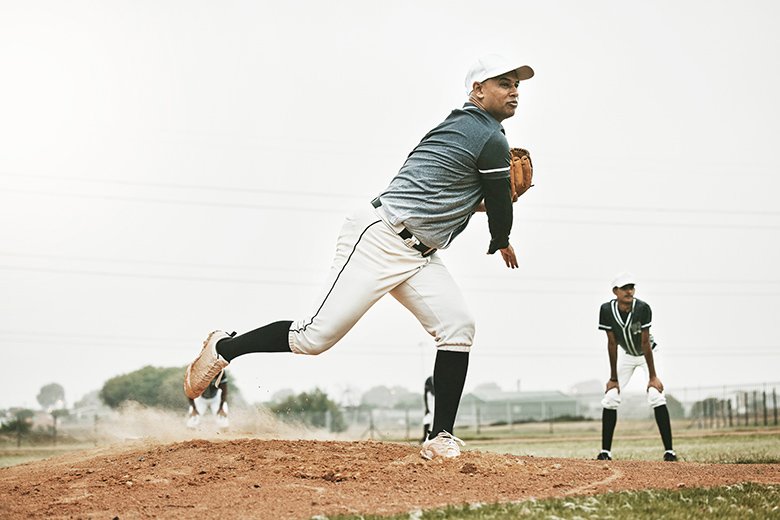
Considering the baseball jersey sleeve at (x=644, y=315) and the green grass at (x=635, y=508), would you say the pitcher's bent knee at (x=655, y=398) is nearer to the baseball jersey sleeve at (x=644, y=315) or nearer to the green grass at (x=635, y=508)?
the baseball jersey sleeve at (x=644, y=315)

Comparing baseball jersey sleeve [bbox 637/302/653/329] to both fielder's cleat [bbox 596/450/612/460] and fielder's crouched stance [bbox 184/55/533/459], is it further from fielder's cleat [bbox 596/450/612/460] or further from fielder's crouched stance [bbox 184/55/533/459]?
fielder's crouched stance [bbox 184/55/533/459]

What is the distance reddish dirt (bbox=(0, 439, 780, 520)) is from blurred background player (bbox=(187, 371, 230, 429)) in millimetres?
7765

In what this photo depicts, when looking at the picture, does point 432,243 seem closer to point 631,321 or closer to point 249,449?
point 249,449

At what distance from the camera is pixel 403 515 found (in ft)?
14.2

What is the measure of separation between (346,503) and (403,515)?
1.54 feet

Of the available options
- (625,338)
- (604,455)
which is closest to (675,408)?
(625,338)

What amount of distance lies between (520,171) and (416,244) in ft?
3.24

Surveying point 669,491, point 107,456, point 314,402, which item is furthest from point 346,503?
point 314,402

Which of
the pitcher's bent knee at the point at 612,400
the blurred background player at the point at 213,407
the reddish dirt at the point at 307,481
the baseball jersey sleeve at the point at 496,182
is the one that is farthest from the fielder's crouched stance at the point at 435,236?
the blurred background player at the point at 213,407

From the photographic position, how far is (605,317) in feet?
34.0

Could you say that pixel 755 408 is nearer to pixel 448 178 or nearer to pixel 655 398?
pixel 655 398

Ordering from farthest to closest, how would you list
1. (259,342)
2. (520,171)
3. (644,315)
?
(644,315)
(520,171)
(259,342)

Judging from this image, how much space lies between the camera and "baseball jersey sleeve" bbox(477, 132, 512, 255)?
18.7ft

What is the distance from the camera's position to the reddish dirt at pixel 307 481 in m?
4.77
